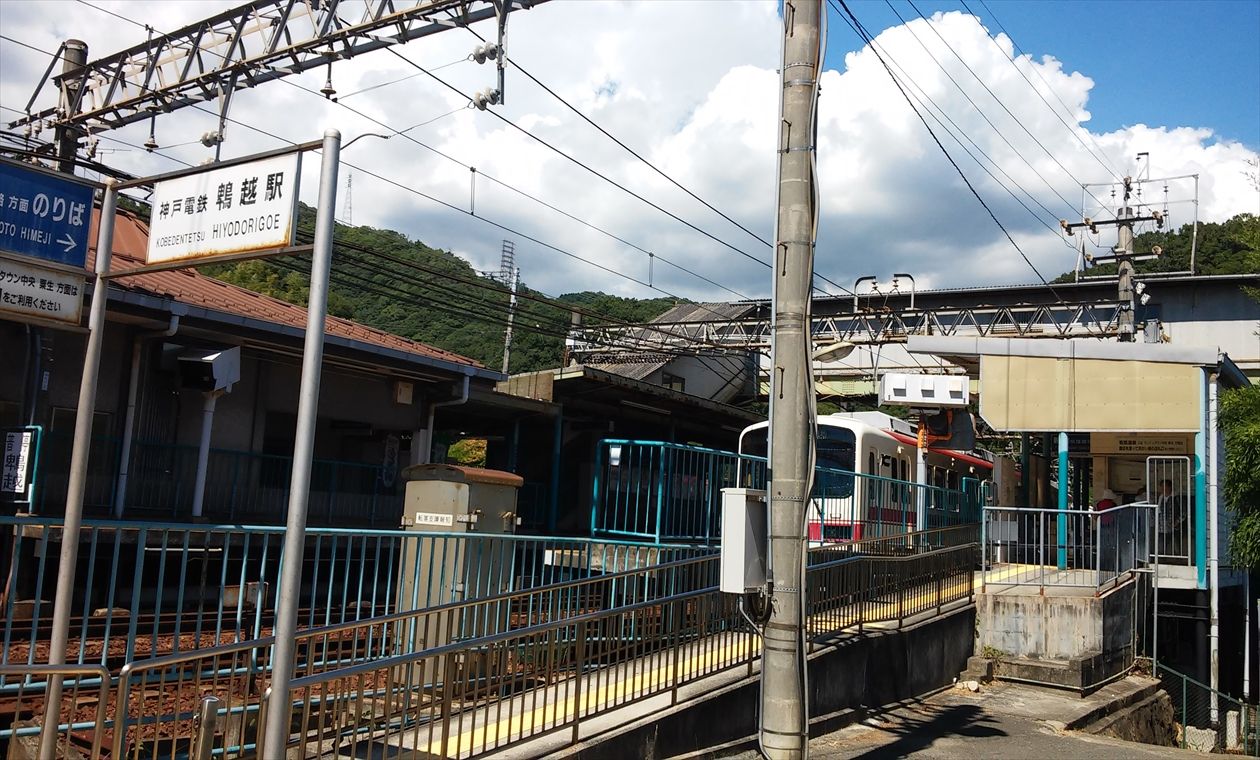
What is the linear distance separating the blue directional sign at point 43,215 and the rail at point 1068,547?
1277 centimetres

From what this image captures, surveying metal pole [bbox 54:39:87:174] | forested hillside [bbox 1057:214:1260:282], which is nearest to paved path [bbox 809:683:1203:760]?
metal pole [bbox 54:39:87:174]

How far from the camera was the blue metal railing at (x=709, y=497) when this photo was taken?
13664 mm

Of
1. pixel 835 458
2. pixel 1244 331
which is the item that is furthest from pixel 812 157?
pixel 1244 331

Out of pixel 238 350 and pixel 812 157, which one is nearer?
pixel 812 157

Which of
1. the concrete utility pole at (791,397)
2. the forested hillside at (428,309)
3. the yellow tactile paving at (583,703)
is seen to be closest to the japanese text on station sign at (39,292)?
the yellow tactile paving at (583,703)

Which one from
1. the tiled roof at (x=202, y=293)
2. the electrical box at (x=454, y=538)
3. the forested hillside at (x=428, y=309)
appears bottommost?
the electrical box at (x=454, y=538)

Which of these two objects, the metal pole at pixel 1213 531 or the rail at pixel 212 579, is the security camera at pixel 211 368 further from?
the metal pole at pixel 1213 531

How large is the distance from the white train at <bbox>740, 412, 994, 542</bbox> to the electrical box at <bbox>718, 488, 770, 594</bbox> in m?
5.54

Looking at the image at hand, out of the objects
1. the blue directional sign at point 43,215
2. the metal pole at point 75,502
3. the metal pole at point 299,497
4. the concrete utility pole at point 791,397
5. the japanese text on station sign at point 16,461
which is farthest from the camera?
the japanese text on station sign at point 16,461

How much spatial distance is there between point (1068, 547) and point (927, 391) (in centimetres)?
346

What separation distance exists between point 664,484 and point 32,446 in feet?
23.8

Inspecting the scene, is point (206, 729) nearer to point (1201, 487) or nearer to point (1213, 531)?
point (1201, 487)

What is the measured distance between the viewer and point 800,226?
737 centimetres

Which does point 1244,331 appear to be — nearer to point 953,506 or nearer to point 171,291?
point 953,506
